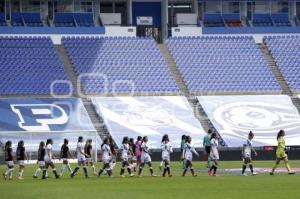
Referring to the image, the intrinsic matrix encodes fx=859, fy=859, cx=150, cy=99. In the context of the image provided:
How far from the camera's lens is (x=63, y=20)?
69.2 m

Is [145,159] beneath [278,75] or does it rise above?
beneath

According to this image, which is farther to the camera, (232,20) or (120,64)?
(232,20)

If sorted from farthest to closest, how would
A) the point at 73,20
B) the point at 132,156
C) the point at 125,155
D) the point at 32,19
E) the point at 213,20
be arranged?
the point at 213,20
the point at 73,20
the point at 32,19
the point at 132,156
the point at 125,155

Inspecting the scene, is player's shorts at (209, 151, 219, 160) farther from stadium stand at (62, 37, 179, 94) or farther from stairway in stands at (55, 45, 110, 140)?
stadium stand at (62, 37, 179, 94)

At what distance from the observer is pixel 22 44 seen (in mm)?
64812

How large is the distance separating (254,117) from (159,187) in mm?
31054

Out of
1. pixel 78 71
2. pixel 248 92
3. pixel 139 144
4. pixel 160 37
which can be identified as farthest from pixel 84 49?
pixel 139 144

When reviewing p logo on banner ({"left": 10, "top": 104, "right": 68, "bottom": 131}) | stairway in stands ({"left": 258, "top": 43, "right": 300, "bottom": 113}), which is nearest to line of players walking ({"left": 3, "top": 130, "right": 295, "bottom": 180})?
p logo on banner ({"left": 10, "top": 104, "right": 68, "bottom": 131})

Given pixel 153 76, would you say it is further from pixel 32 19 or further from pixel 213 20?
pixel 32 19

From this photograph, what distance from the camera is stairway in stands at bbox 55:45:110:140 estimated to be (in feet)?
189

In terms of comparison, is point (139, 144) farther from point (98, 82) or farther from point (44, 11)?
point (44, 11)

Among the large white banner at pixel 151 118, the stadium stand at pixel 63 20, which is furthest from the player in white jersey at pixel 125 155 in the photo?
the stadium stand at pixel 63 20

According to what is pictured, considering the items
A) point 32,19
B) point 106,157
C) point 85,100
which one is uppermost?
point 32,19

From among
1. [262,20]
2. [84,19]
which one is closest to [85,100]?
[84,19]
